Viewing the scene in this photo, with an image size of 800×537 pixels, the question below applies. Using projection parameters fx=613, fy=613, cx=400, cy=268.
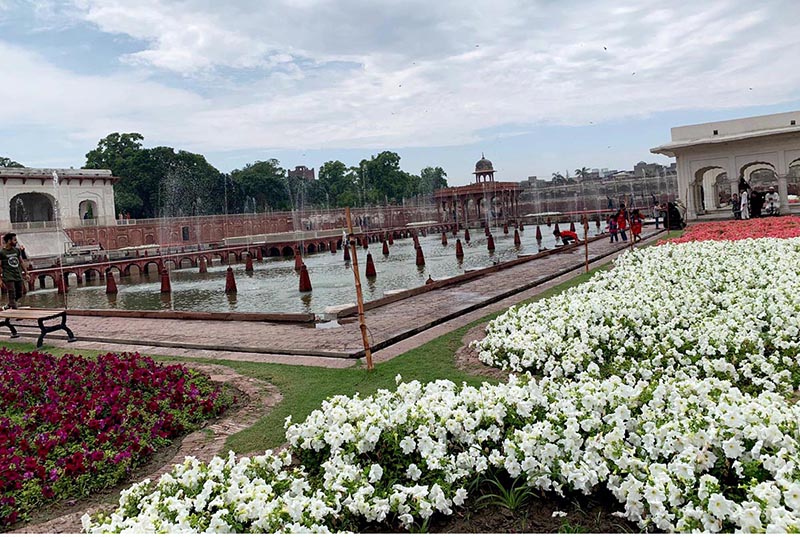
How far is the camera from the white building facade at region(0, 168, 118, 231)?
40.8 m

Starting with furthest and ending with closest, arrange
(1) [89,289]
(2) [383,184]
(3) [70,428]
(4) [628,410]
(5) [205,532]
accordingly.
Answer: (2) [383,184] → (1) [89,289] → (3) [70,428] → (4) [628,410] → (5) [205,532]

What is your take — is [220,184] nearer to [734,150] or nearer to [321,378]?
[734,150]

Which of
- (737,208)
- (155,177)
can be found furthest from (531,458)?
(155,177)

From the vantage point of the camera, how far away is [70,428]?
506cm

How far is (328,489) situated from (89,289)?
24.2m

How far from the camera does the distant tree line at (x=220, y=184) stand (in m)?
57.5

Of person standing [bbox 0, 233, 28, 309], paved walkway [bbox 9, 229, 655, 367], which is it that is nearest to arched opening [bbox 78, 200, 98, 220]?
person standing [bbox 0, 233, 28, 309]

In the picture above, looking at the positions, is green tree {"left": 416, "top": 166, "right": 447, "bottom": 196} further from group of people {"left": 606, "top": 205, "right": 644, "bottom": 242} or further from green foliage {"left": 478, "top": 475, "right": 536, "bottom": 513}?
green foliage {"left": 478, "top": 475, "right": 536, "bottom": 513}

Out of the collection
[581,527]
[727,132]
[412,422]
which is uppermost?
[727,132]

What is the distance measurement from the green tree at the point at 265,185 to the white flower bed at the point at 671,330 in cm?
6195

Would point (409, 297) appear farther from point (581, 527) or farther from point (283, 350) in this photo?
point (581, 527)

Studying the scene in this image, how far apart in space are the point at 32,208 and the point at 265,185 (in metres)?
24.3

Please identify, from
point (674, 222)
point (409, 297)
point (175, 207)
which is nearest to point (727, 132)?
point (674, 222)

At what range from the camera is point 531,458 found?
11.4 feet
